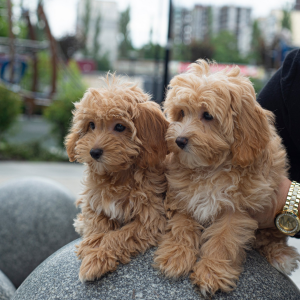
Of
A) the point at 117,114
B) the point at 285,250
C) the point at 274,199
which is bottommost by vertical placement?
the point at 285,250

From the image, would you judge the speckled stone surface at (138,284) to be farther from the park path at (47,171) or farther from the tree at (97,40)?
the tree at (97,40)

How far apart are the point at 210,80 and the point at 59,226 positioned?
2796 mm

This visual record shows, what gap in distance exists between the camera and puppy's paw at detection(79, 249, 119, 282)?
7.21 ft

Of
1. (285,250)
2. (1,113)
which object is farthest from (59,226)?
(1,113)

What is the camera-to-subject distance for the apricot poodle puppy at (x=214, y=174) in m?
2.28

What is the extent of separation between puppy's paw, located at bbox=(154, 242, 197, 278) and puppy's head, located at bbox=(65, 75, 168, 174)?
0.55 meters

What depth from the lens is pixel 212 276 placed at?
84.6 inches

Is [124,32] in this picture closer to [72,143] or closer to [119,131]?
[72,143]

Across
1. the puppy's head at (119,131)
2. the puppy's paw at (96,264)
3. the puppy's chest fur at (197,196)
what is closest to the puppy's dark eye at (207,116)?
the puppy's head at (119,131)

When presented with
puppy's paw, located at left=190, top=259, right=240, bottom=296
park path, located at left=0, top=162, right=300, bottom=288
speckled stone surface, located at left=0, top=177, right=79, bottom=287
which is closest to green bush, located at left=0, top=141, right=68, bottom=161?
park path, located at left=0, top=162, right=300, bottom=288

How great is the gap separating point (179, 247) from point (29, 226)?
254 cm

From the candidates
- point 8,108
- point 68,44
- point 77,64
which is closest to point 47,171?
point 8,108

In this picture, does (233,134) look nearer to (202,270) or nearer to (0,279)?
(202,270)

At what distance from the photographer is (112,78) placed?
8.78ft
